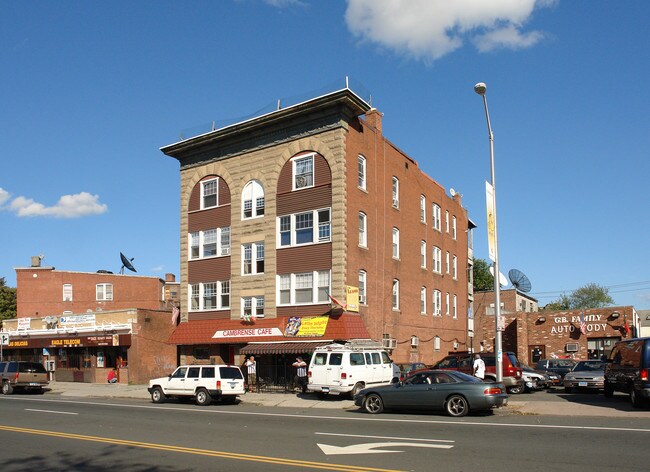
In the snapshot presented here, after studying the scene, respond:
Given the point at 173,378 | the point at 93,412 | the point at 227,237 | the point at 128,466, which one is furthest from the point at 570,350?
the point at 128,466

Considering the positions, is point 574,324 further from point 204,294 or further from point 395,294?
point 204,294

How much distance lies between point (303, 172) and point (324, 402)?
12.4m

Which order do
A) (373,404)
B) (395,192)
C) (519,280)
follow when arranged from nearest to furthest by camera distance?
1. (373,404)
2. (395,192)
3. (519,280)

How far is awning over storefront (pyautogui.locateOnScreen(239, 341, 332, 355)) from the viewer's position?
98.2ft

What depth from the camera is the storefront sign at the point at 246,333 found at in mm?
32312

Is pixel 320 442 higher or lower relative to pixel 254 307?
lower

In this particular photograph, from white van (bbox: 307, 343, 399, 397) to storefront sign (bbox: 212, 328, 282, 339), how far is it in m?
6.22

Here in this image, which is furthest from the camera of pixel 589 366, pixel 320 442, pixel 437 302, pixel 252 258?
pixel 437 302

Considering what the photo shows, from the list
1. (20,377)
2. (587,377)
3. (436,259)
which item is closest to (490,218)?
(587,377)

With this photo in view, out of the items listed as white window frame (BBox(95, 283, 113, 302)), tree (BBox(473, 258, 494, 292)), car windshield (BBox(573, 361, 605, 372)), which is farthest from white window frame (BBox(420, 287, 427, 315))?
tree (BBox(473, 258, 494, 292))

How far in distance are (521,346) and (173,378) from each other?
104 ft

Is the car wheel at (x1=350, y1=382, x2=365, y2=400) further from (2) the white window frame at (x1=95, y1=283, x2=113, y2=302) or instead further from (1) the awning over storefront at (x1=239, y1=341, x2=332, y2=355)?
(2) the white window frame at (x1=95, y1=283, x2=113, y2=302)

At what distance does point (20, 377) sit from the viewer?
33.7m

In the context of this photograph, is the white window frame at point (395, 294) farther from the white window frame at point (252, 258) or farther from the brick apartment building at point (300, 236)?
the white window frame at point (252, 258)
